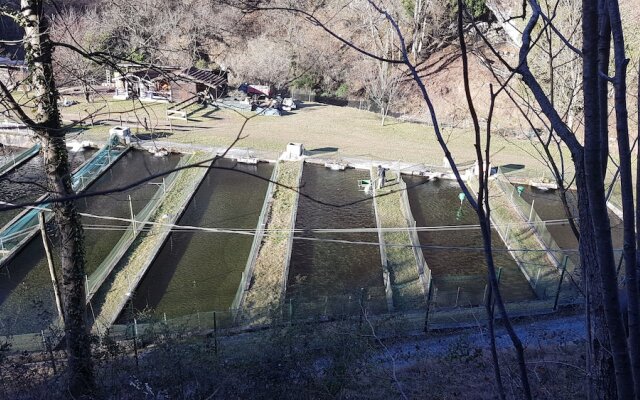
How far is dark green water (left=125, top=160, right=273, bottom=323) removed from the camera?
9.67 m

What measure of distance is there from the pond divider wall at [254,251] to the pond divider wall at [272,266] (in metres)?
0.04

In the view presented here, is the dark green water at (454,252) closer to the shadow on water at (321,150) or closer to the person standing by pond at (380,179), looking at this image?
the person standing by pond at (380,179)

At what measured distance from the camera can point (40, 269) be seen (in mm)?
10266

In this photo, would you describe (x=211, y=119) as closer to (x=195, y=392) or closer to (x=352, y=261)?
(x=352, y=261)

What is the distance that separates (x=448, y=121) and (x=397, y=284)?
1602 centimetres

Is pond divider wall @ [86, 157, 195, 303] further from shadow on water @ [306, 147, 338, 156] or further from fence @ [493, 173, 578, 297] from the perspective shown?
fence @ [493, 173, 578, 297]

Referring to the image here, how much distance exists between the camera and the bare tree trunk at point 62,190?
4.57 metres

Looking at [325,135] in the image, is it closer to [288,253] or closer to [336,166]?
[336,166]

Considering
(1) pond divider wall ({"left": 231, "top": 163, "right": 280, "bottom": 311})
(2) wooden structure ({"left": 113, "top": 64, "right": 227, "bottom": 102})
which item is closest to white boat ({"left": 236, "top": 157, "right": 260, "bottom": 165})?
(1) pond divider wall ({"left": 231, "top": 163, "right": 280, "bottom": 311})

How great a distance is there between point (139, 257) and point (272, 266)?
110 inches

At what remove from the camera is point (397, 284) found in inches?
397

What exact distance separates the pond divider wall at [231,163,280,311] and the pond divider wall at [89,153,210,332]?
1.96 meters

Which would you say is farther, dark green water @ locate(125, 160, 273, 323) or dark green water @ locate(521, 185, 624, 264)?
dark green water @ locate(521, 185, 624, 264)

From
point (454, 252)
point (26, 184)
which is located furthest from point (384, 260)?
point (26, 184)
